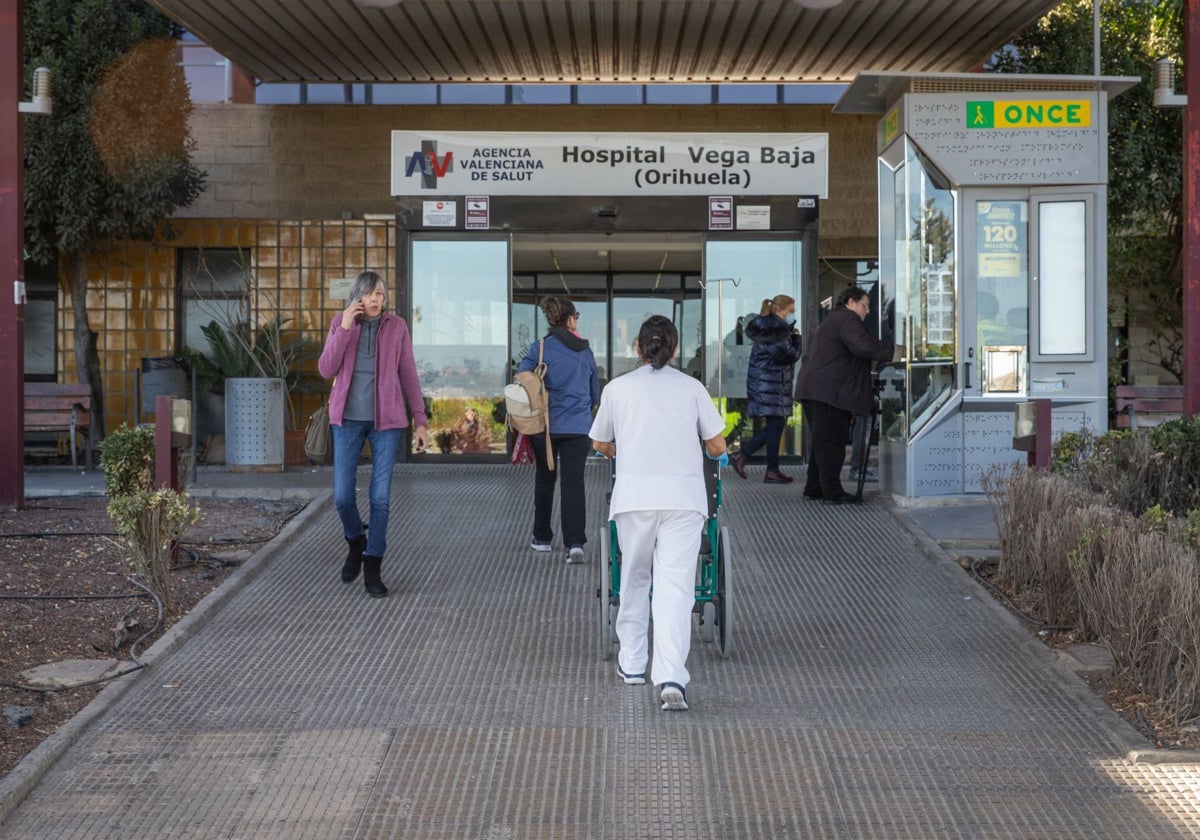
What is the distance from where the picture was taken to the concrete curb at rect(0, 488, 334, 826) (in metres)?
4.94

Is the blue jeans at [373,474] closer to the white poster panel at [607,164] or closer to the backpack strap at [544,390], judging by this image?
the backpack strap at [544,390]

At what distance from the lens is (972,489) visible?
37.1 ft

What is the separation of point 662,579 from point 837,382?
554cm

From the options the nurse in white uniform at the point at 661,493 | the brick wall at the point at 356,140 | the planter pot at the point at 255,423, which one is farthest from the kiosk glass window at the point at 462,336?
the nurse in white uniform at the point at 661,493

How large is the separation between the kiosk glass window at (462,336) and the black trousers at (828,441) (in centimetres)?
396

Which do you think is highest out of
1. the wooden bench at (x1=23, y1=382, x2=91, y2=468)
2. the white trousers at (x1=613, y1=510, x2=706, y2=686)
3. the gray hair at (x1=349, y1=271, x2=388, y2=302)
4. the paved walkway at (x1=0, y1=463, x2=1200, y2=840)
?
the gray hair at (x1=349, y1=271, x2=388, y2=302)

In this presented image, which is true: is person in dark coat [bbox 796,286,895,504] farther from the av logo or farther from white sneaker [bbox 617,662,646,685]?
white sneaker [bbox 617,662,646,685]

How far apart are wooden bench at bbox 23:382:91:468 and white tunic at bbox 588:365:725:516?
31.3ft

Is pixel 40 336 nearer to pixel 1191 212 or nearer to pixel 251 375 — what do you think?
pixel 251 375

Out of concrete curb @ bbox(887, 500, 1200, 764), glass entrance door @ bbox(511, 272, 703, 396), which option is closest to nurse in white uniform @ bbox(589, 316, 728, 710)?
concrete curb @ bbox(887, 500, 1200, 764)

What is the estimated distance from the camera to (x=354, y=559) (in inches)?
328

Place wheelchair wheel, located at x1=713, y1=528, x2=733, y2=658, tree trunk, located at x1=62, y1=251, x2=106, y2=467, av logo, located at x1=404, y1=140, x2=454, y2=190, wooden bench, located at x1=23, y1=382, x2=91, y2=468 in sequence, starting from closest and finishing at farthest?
wheelchair wheel, located at x1=713, y1=528, x2=733, y2=658 < av logo, located at x1=404, y1=140, x2=454, y2=190 < wooden bench, located at x1=23, y1=382, x2=91, y2=468 < tree trunk, located at x1=62, y1=251, x2=106, y2=467

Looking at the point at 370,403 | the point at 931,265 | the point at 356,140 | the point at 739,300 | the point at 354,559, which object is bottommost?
the point at 354,559

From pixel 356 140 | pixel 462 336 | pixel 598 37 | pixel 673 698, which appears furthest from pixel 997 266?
pixel 356 140
